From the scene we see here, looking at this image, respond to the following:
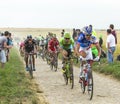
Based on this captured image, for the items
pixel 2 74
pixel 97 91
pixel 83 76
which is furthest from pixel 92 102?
pixel 2 74

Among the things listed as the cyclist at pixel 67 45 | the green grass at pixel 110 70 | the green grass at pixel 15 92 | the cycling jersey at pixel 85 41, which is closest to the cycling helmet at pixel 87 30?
the cycling jersey at pixel 85 41

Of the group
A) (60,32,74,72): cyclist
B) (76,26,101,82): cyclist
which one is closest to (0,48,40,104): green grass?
(60,32,74,72): cyclist

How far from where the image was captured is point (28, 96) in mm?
14281

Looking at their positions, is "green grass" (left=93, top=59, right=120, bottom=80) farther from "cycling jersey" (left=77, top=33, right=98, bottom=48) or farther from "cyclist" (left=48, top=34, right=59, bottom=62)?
"cycling jersey" (left=77, top=33, right=98, bottom=48)

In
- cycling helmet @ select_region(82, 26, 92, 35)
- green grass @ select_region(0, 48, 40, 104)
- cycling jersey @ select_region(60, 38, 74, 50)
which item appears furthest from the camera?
cycling jersey @ select_region(60, 38, 74, 50)

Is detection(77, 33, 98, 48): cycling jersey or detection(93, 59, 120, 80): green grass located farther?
detection(93, 59, 120, 80): green grass

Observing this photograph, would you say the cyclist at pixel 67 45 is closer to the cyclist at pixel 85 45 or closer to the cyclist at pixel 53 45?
the cyclist at pixel 85 45

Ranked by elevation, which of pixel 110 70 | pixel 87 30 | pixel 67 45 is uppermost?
pixel 87 30

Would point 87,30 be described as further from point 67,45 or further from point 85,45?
point 67,45

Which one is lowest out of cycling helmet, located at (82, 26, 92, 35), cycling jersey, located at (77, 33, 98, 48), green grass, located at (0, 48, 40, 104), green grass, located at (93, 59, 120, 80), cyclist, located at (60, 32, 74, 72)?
green grass, located at (93, 59, 120, 80)

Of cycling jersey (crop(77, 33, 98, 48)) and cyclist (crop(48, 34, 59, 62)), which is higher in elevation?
cycling jersey (crop(77, 33, 98, 48))

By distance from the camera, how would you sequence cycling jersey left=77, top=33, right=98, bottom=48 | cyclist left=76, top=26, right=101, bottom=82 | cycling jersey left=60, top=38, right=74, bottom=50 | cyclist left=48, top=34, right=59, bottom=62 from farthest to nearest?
cyclist left=48, top=34, right=59, bottom=62
cycling jersey left=60, top=38, right=74, bottom=50
cycling jersey left=77, top=33, right=98, bottom=48
cyclist left=76, top=26, right=101, bottom=82

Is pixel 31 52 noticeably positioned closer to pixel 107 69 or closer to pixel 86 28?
pixel 107 69

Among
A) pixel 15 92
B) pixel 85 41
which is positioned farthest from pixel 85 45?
pixel 15 92
